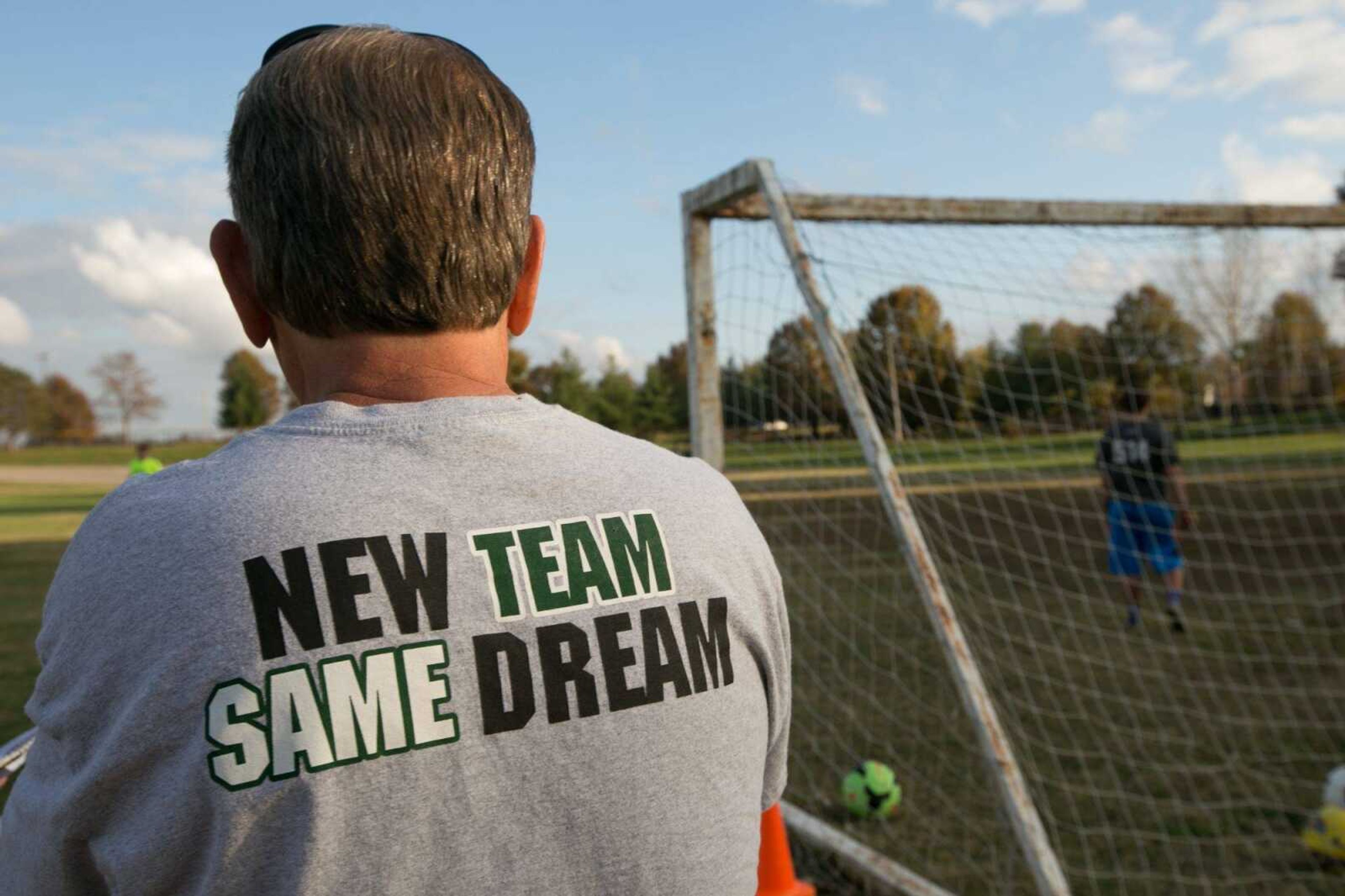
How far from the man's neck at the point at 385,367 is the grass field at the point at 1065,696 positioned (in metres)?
3.19

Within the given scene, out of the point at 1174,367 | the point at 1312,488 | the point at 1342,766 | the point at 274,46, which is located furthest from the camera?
the point at 1312,488

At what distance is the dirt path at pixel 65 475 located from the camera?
38.1 meters

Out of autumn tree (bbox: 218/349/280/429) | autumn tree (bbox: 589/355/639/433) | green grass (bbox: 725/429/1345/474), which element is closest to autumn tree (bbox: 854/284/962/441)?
green grass (bbox: 725/429/1345/474)

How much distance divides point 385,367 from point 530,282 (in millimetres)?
218

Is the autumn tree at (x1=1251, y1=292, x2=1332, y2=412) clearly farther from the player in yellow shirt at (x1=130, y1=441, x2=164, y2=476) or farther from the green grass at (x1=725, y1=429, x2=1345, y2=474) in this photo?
the player in yellow shirt at (x1=130, y1=441, x2=164, y2=476)

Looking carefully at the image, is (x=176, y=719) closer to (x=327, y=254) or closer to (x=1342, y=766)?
(x=327, y=254)

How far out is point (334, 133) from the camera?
32.8 inches

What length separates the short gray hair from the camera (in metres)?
0.84

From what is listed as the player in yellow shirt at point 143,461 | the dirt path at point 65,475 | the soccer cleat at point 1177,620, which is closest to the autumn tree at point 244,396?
the dirt path at point 65,475

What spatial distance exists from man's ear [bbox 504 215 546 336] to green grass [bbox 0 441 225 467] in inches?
1928

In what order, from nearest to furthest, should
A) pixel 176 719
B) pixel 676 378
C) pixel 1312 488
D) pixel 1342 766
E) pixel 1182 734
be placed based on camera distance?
1. pixel 176 719
2. pixel 1342 766
3. pixel 1182 734
4. pixel 1312 488
5. pixel 676 378

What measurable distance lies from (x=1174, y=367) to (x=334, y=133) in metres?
8.52

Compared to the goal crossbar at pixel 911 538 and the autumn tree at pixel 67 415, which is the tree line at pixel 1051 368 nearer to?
the goal crossbar at pixel 911 538

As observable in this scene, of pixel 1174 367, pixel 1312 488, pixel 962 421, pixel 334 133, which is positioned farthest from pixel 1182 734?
pixel 1312 488
